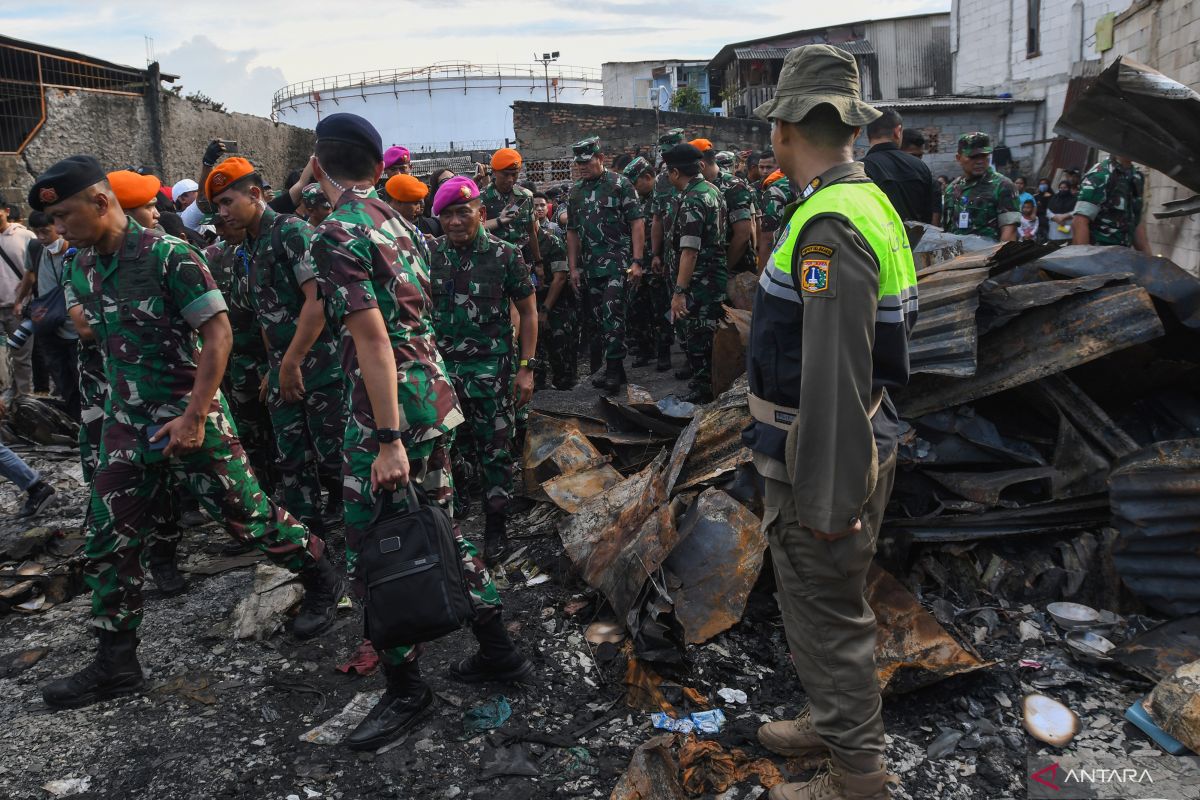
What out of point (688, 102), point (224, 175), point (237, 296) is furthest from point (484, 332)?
point (688, 102)

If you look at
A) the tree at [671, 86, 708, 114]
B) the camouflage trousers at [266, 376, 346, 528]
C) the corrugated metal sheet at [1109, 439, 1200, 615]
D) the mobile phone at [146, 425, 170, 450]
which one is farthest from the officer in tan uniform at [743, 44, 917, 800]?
the tree at [671, 86, 708, 114]

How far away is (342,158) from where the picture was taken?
2924 millimetres

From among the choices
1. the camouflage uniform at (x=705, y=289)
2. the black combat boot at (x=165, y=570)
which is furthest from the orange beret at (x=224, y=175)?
the camouflage uniform at (x=705, y=289)

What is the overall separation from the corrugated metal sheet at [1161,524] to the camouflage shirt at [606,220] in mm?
5144

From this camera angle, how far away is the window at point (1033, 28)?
22234 mm

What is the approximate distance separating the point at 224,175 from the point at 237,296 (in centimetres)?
69

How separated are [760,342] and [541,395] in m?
5.92

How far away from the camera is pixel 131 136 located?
1297 cm

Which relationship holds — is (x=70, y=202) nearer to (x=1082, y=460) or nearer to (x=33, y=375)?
(x=1082, y=460)

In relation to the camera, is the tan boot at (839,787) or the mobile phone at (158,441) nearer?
the tan boot at (839,787)

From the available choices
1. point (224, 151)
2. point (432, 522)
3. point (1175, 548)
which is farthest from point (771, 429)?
point (224, 151)

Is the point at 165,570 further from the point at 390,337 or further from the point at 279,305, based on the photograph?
the point at 390,337

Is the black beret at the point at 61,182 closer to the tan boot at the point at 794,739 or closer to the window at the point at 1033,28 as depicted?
the tan boot at the point at 794,739

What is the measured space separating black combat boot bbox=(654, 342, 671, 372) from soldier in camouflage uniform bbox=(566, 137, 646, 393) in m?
0.90
